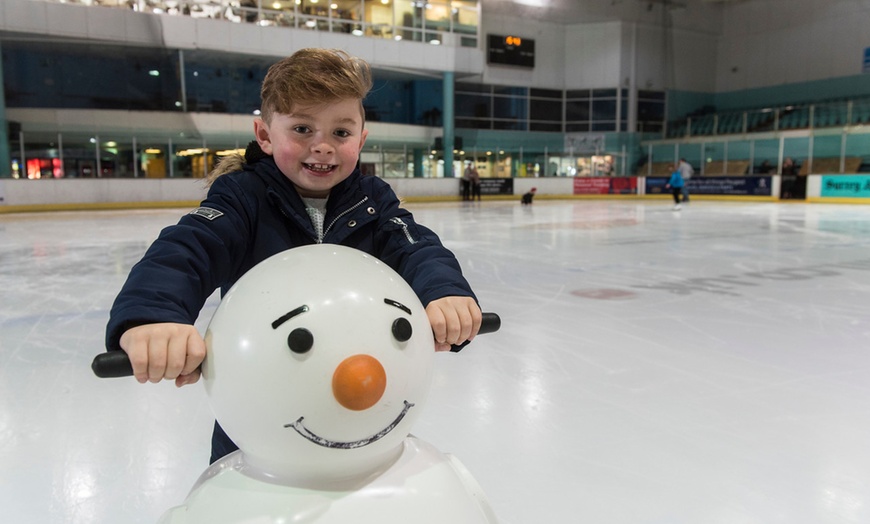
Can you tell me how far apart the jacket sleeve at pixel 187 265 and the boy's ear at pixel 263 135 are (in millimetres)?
90

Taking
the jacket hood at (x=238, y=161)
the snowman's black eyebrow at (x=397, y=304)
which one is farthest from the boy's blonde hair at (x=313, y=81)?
the snowman's black eyebrow at (x=397, y=304)

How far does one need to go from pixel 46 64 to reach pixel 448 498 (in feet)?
65.6

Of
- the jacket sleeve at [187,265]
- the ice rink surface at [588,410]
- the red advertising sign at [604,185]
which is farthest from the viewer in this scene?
the red advertising sign at [604,185]

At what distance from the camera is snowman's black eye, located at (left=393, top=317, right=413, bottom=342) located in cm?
65

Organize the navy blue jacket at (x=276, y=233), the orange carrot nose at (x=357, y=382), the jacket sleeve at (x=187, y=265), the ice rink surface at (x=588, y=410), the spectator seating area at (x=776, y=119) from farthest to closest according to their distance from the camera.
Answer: the spectator seating area at (x=776, y=119) → the ice rink surface at (x=588, y=410) → the navy blue jacket at (x=276, y=233) → the jacket sleeve at (x=187, y=265) → the orange carrot nose at (x=357, y=382)

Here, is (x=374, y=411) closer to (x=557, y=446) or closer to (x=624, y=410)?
(x=557, y=446)

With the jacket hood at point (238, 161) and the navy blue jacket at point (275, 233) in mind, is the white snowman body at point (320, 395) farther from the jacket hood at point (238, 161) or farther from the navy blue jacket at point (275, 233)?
the jacket hood at point (238, 161)

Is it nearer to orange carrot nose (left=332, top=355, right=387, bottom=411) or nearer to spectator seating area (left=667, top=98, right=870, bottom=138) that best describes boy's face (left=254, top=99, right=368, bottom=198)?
orange carrot nose (left=332, top=355, right=387, bottom=411)

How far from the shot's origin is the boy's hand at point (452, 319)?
0.79 metres

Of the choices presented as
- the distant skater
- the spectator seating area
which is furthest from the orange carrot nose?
the spectator seating area

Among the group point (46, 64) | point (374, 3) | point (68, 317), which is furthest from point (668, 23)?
point (68, 317)

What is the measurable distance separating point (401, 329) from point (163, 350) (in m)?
0.26

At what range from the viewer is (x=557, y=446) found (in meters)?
1.58

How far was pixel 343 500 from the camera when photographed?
27.0 inches
